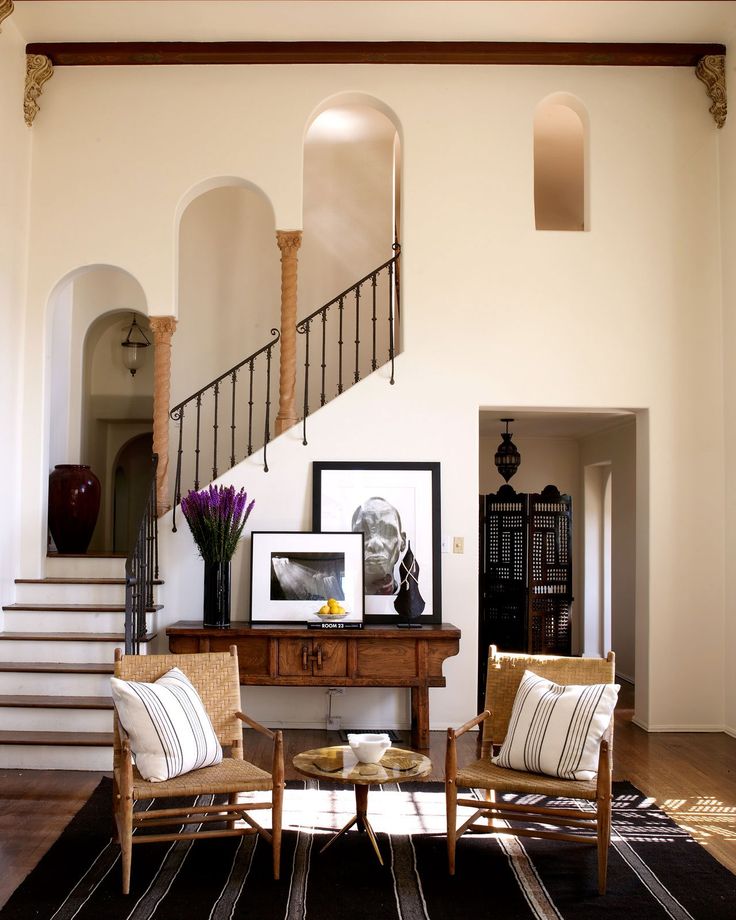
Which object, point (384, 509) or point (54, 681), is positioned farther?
point (384, 509)

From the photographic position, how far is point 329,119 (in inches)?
340

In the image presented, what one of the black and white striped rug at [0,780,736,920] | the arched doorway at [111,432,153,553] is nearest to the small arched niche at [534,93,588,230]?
the black and white striped rug at [0,780,736,920]

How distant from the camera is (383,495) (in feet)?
22.9

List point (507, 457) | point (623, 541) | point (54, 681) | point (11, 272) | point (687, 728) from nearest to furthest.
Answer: point (54, 681) → point (11, 272) → point (687, 728) → point (623, 541) → point (507, 457)

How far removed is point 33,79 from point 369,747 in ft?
18.3

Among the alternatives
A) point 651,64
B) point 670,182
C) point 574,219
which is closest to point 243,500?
point 670,182

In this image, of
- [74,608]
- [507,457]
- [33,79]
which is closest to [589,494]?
[507,457]

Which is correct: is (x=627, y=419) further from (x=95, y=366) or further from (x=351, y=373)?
(x=95, y=366)

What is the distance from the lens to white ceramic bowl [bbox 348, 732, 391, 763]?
4180mm

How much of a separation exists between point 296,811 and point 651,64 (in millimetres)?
5907

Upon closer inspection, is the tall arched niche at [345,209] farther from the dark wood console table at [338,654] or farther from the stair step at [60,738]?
the stair step at [60,738]

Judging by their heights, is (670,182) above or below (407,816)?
above

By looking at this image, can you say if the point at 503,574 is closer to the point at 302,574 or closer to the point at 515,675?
the point at 302,574

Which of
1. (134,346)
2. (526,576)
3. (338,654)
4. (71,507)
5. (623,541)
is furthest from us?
(134,346)
